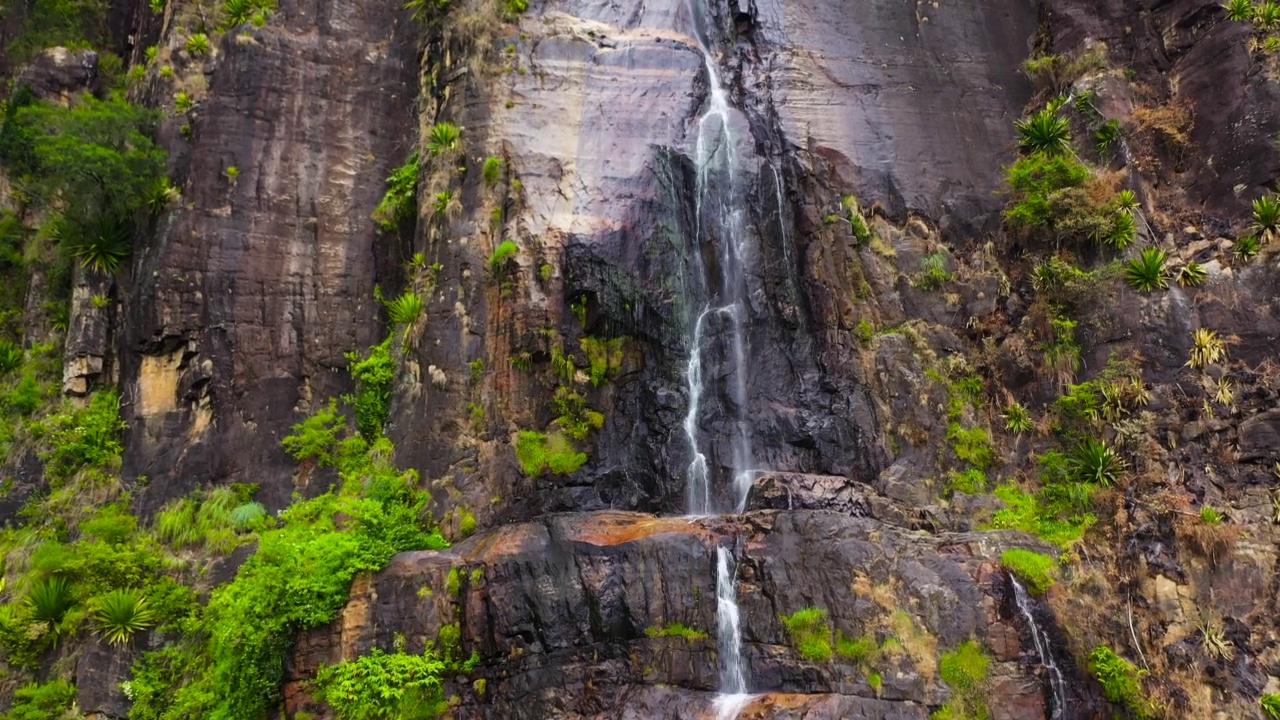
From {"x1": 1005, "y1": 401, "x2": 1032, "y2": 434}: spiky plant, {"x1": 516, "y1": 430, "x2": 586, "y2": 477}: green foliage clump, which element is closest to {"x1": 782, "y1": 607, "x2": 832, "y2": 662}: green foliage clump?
{"x1": 516, "y1": 430, "x2": 586, "y2": 477}: green foliage clump

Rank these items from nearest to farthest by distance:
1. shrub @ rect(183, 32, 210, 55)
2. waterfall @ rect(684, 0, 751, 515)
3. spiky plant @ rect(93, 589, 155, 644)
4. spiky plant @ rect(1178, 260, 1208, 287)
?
spiky plant @ rect(93, 589, 155, 644) → spiky plant @ rect(1178, 260, 1208, 287) → waterfall @ rect(684, 0, 751, 515) → shrub @ rect(183, 32, 210, 55)

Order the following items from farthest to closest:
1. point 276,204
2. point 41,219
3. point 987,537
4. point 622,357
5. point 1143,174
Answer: point 41,219
point 276,204
point 1143,174
point 622,357
point 987,537

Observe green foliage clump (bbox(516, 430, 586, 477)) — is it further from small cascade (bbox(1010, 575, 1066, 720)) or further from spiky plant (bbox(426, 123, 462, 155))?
small cascade (bbox(1010, 575, 1066, 720))

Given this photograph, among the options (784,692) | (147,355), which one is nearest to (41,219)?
(147,355)

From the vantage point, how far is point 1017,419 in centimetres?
1548

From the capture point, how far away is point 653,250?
1658 centimetres

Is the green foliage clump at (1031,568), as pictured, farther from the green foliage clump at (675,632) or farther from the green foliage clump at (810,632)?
the green foliage clump at (675,632)

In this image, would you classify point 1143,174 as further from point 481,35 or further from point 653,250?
point 481,35

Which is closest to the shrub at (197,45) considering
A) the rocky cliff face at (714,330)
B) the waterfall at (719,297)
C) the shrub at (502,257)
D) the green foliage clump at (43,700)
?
the rocky cliff face at (714,330)

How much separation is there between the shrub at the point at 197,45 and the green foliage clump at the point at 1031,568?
20.8 m

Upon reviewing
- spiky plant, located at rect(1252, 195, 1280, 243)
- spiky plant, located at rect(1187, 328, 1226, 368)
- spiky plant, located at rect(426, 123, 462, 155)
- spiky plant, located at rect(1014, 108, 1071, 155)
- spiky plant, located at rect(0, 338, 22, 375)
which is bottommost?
spiky plant, located at rect(1187, 328, 1226, 368)

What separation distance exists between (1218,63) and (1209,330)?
6642 mm

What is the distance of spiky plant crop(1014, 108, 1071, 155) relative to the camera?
696 inches

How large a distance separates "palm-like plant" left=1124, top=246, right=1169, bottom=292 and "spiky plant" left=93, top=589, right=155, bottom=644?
63.1 feet
